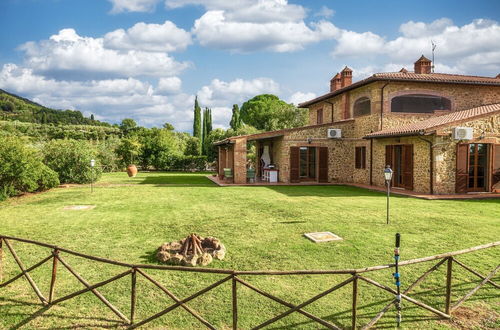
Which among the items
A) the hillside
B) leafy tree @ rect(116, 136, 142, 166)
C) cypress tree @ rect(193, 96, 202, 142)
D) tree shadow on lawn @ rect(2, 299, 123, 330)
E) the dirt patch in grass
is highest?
the hillside

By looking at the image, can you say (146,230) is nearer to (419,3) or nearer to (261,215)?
(261,215)

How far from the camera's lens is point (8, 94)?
97.3 meters

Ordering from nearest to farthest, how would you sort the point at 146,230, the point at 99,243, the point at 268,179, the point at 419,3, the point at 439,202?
the point at 99,243 < the point at 146,230 < the point at 439,202 < the point at 419,3 < the point at 268,179

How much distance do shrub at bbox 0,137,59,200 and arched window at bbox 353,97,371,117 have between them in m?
17.3

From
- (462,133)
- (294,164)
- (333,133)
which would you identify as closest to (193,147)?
(294,164)

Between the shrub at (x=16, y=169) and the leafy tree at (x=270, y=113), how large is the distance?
107 ft

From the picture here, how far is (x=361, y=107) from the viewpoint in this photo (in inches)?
800

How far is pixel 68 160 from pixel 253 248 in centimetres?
1715

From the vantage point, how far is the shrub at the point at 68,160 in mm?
19984

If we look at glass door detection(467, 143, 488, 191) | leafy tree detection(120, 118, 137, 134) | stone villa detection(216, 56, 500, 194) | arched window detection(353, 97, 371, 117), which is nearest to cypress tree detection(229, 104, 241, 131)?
leafy tree detection(120, 118, 137, 134)

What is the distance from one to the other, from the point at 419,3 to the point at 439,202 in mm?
10000

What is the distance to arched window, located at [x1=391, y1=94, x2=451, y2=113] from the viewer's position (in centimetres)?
1867

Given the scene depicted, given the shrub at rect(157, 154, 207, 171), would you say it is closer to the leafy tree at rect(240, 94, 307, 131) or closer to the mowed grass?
the leafy tree at rect(240, 94, 307, 131)

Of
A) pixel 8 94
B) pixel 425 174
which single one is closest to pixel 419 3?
pixel 425 174
